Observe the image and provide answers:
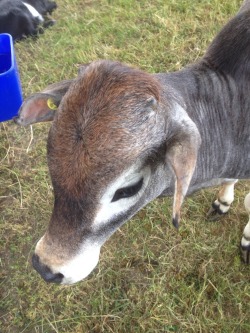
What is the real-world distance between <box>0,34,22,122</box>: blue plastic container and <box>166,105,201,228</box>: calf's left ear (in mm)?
2260

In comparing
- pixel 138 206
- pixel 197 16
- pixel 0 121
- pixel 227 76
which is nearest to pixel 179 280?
pixel 138 206

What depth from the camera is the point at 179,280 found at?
3.61m

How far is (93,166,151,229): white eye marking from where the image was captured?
7.13 feet

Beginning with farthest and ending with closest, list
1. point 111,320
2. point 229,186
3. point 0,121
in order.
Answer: point 0,121 → point 229,186 → point 111,320

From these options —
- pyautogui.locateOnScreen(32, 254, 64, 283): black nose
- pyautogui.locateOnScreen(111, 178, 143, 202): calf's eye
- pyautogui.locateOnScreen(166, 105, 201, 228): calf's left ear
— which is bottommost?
pyautogui.locateOnScreen(32, 254, 64, 283): black nose

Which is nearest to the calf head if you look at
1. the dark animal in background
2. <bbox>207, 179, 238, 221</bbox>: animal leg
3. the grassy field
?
the grassy field

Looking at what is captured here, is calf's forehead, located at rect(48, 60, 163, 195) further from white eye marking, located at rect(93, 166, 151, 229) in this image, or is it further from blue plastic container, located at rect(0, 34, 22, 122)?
blue plastic container, located at rect(0, 34, 22, 122)

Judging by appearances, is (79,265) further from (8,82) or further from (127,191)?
(8,82)

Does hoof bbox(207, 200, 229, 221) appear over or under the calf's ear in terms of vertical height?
under

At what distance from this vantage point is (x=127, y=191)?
2307 mm

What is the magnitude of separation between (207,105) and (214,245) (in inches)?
55.3

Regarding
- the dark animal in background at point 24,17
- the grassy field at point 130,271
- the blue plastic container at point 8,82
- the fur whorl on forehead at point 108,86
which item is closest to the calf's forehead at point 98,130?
the fur whorl on forehead at point 108,86

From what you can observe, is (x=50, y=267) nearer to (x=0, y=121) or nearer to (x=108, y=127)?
(x=108, y=127)

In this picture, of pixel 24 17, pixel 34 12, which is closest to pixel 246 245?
pixel 24 17
